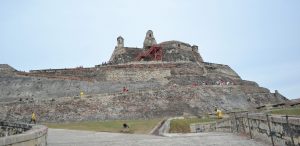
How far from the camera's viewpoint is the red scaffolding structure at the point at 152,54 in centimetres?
4781

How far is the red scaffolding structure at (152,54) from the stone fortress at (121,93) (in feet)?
19.1

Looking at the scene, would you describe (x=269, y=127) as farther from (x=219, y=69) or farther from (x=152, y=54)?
(x=152, y=54)

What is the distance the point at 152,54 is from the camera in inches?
1907

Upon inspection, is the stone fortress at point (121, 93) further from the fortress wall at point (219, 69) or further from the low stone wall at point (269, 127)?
the low stone wall at point (269, 127)

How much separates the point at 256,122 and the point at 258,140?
0.63 m

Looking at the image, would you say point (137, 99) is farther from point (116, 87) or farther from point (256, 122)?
point (256, 122)

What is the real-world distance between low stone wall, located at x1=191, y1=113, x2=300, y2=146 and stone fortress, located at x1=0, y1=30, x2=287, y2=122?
14.2 meters

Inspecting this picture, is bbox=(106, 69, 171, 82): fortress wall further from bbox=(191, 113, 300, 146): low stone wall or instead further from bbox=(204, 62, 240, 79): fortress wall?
bbox=(191, 113, 300, 146): low stone wall

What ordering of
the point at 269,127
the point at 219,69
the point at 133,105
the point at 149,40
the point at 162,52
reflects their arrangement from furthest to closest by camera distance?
the point at 149,40 → the point at 162,52 → the point at 219,69 → the point at 133,105 → the point at 269,127

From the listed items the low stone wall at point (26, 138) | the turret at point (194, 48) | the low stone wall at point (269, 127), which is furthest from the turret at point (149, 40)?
the low stone wall at point (26, 138)

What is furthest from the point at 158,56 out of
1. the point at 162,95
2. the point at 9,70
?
the point at 9,70

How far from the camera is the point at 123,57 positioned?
47.5 m

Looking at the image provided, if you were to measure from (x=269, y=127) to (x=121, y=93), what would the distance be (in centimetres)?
2098

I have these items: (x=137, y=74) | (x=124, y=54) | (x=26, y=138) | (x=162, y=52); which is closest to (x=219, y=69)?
(x=162, y=52)
